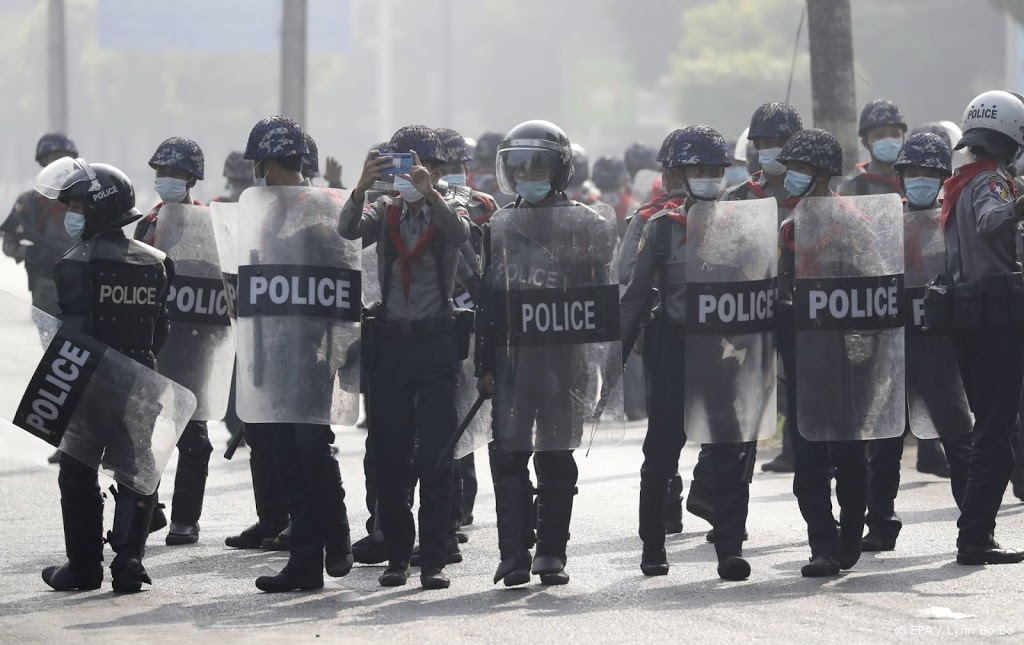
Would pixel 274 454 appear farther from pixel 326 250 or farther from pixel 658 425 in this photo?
pixel 658 425

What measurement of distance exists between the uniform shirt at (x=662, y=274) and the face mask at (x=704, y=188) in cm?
13

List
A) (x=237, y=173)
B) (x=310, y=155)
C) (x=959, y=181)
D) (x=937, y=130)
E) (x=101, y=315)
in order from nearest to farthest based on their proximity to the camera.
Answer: (x=101, y=315) → (x=310, y=155) → (x=959, y=181) → (x=937, y=130) → (x=237, y=173)

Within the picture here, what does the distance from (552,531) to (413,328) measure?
0.99m

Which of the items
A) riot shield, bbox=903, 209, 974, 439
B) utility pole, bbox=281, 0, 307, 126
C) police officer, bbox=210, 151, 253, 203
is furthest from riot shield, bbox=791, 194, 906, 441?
→ utility pole, bbox=281, 0, 307, 126

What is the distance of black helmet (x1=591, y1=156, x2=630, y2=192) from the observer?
16438 millimetres

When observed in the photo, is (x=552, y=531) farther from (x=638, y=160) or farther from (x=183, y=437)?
(x=638, y=160)

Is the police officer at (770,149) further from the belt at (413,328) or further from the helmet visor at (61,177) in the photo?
the helmet visor at (61,177)

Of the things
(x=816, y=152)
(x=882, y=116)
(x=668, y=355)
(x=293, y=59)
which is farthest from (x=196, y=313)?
(x=293, y=59)

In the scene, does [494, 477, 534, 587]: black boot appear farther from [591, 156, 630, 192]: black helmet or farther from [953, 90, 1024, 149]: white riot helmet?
[591, 156, 630, 192]: black helmet

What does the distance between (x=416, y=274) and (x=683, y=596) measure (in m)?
1.66

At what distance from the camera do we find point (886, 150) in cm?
1050

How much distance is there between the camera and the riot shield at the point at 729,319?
24.9 ft

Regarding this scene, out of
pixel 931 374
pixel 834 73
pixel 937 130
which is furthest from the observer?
pixel 834 73

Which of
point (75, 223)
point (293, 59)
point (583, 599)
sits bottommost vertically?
point (583, 599)
